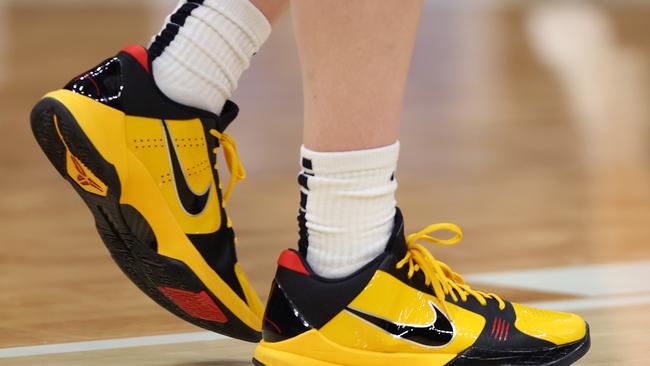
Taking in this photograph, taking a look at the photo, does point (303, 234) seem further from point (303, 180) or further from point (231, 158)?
point (231, 158)

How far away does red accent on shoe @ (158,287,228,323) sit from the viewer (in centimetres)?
118

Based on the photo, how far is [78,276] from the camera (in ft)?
5.67

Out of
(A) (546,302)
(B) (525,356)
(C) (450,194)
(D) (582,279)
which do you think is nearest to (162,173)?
(B) (525,356)

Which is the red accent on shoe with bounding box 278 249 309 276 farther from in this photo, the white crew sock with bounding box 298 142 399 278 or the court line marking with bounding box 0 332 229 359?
the court line marking with bounding box 0 332 229 359

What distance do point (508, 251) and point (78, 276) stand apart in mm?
678

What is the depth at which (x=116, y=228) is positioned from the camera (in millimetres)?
1152

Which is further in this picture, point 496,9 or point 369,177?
point 496,9

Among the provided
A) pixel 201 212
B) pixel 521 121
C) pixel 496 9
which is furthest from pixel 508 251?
pixel 496 9

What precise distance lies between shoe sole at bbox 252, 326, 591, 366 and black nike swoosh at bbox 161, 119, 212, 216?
17cm

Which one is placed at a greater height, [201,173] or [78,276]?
[201,173]

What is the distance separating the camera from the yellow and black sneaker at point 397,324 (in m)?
1.08

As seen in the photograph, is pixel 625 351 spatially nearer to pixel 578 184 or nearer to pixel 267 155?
pixel 578 184

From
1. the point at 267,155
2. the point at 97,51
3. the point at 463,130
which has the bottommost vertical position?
the point at 267,155

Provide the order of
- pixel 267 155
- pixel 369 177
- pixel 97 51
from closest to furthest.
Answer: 1. pixel 369 177
2. pixel 267 155
3. pixel 97 51
